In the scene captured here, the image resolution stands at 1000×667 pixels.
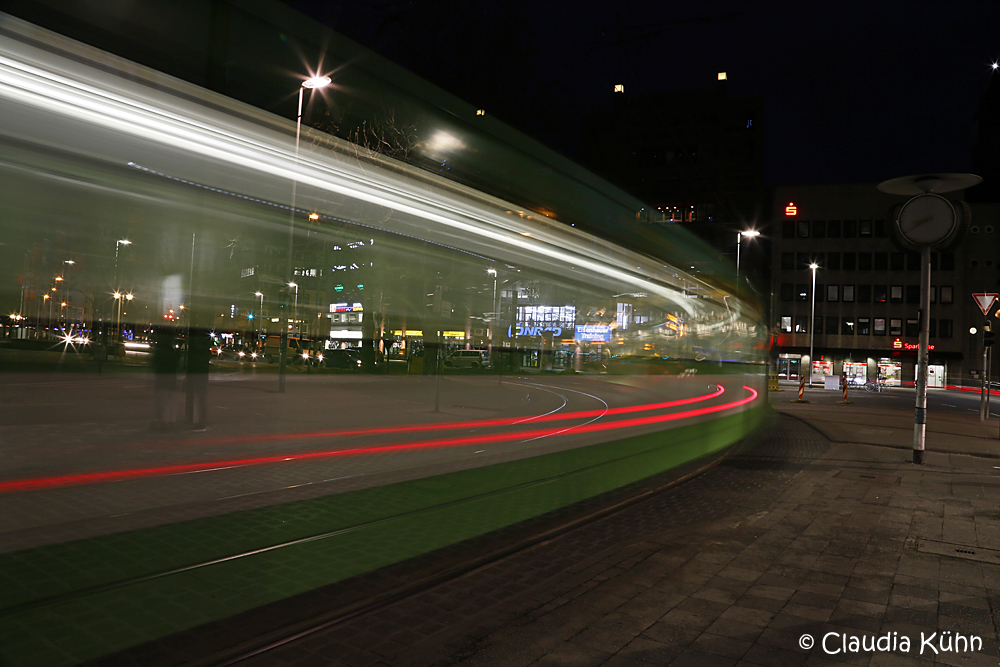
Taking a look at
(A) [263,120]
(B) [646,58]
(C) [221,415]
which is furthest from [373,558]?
(B) [646,58]

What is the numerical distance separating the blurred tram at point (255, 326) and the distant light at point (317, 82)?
0.75 m

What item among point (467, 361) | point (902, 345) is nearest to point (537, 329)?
point (467, 361)

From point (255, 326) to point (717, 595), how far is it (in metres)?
14.1

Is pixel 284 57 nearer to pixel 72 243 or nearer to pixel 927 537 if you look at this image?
pixel 72 243

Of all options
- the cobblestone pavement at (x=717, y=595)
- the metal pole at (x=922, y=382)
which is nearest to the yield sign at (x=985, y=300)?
the metal pole at (x=922, y=382)

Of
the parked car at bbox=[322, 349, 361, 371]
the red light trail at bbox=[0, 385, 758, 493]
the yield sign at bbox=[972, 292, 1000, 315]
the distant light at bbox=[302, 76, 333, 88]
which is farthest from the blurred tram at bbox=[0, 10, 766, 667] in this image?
the parked car at bbox=[322, 349, 361, 371]

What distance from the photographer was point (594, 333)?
10.8 m

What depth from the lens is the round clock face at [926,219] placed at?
988 cm

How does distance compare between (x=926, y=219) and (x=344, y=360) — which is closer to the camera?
(x=926, y=219)

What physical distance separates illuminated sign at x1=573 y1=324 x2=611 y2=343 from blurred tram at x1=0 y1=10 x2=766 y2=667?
6 centimetres


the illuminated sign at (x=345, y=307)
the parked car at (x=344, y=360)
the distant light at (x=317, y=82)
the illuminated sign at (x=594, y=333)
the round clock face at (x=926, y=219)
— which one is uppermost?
the distant light at (x=317, y=82)

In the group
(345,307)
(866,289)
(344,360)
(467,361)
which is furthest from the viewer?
(866,289)

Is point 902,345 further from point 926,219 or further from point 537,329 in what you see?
point 537,329

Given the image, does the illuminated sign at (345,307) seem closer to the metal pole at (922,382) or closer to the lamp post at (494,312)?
the lamp post at (494,312)
